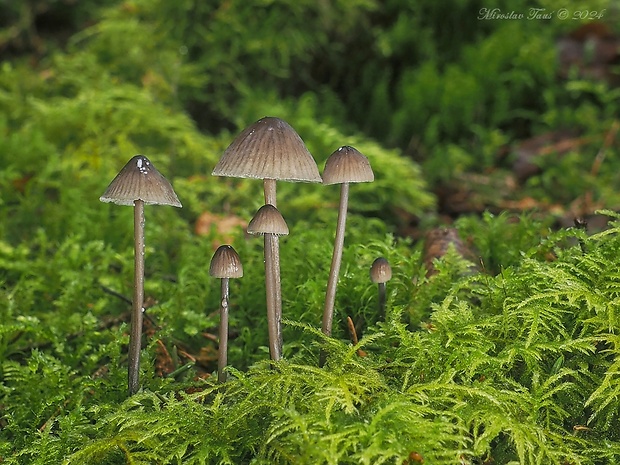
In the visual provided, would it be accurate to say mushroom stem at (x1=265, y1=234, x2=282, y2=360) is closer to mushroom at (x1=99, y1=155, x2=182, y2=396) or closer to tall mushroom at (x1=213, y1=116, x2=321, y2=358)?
tall mushroom at (x1=213, y1=116, x2=321, y2=358)

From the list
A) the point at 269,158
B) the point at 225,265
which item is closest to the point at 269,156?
the point at 269,158

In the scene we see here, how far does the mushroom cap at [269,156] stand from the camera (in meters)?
1.65

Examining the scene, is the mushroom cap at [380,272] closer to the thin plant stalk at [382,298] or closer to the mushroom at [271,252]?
the thin plant stalk at [382,298]

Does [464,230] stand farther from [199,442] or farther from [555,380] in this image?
[199,442]

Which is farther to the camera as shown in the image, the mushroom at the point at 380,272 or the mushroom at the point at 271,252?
the mushroom at the point at 380,272

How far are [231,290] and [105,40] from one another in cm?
327

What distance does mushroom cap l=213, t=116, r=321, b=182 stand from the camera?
1647 mm

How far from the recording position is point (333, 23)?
15.1 feet

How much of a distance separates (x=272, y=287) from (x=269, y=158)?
373mm

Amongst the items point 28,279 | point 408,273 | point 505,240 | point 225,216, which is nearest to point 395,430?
point 408,273

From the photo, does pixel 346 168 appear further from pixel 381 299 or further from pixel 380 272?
pixel 381 299

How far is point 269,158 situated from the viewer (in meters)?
1.66

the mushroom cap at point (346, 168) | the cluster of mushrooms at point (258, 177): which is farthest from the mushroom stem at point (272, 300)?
the mushroom cap at point (346, 168)

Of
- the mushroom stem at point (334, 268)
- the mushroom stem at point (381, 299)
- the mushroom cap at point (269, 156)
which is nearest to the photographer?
the mushroom cap at point (269, 156)
